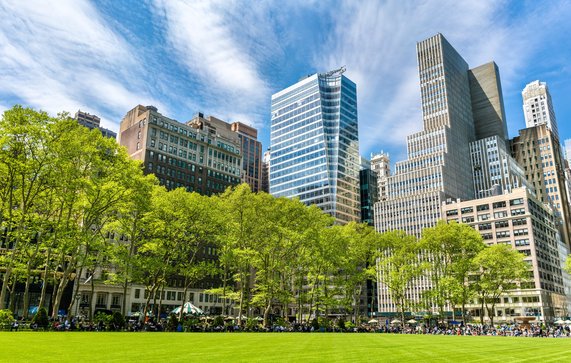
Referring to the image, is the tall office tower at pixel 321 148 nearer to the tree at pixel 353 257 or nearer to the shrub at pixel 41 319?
the tree at pixel 353 257

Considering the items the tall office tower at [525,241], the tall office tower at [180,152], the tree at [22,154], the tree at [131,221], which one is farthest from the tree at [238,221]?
the tall office tower at [525,241]

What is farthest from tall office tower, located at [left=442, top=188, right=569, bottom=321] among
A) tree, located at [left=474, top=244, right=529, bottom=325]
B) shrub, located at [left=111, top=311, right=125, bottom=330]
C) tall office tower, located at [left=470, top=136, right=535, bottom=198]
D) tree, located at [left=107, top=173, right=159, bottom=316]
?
shrub, located at [left=111, top=311, right=125, bottom=330]

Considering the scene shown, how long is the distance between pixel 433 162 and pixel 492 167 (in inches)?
1285

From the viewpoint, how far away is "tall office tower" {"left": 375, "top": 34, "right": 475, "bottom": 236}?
163875 millimetres

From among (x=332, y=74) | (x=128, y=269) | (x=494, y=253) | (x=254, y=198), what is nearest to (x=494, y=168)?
(x=332, y=74)

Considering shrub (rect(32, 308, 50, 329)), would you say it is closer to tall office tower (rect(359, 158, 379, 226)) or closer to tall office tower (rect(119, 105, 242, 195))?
tall office tower (rect(119, 105, 242, 195))

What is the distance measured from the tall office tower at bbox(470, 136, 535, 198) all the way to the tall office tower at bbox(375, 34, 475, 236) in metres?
3.98

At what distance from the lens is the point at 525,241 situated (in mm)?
132875

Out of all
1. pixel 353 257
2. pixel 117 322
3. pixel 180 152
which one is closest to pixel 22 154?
pixel 117 322

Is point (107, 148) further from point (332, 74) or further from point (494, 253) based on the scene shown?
point (332, 74)

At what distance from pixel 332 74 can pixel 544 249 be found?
108191 millimetres

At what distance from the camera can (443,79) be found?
193 metres

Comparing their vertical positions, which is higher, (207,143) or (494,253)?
(207,143)

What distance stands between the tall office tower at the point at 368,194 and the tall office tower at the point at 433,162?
→ 8821 millimetres
